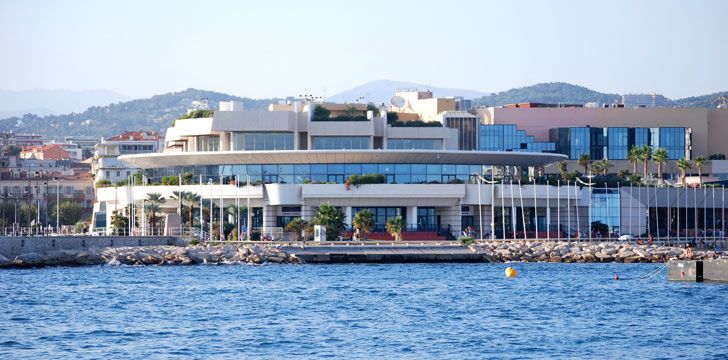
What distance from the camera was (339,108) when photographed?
4980 inches

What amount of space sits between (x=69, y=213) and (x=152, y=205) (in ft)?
177

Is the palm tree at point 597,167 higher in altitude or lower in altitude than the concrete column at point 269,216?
higher

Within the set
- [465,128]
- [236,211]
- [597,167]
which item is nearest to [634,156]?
[597,167]

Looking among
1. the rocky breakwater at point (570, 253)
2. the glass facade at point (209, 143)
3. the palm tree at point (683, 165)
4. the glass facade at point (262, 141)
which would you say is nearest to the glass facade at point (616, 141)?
the palm tree at point (683, 165)

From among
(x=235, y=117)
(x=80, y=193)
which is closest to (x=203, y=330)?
(x=235, y=117)

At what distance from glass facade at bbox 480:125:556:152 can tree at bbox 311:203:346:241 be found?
4092cm

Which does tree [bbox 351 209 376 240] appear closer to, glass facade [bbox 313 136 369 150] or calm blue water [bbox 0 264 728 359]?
glass facade [bbox 313 136 369 150]

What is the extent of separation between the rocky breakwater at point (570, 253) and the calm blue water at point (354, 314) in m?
11.3

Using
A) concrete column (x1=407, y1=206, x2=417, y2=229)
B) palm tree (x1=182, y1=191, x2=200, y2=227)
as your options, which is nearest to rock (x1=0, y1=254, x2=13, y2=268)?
palm tree (x1=182, y1=191, x2=200, y2=227)

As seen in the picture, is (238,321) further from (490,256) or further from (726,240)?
(726,240)

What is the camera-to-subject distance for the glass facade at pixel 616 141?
139 m

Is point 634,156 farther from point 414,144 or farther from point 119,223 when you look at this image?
point 119,223

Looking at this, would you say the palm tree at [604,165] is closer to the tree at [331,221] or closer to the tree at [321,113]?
the tree at [321,113]

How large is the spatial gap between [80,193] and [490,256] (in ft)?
309
